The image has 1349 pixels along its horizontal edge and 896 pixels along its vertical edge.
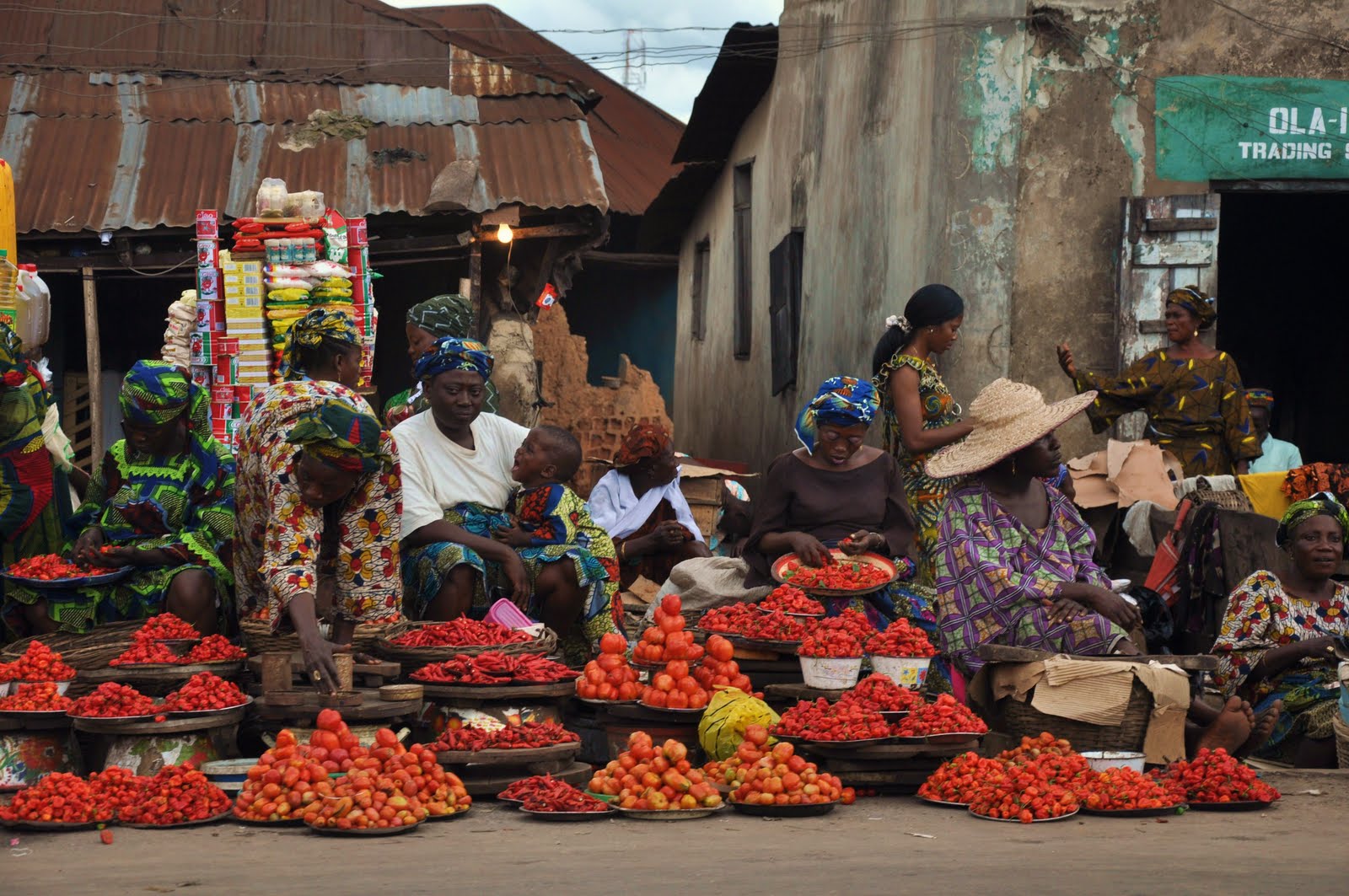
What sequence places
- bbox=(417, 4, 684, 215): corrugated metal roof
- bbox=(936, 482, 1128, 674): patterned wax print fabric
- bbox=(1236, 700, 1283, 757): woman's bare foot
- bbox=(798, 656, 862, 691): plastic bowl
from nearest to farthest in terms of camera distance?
bbox=(798, 656, 862, 691): plastic bowl, bbox=(936, 482, 1128, 674): patterned wax print fabric, bbox=(1236, 700, 1283, 757): woman's bare foot, bbox=(417, 4, 684, 215): corrugated metal roof

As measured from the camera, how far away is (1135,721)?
18.2ft

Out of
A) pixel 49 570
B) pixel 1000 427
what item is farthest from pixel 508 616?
pixel 1000 427

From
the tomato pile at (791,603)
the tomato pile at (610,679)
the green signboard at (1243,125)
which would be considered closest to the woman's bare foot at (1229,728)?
the tomato pile at (791,603)

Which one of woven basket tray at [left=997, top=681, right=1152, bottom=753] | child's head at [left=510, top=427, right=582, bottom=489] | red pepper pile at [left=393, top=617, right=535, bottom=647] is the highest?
child's head at [left=510, top=427, right=582, bottom=489]

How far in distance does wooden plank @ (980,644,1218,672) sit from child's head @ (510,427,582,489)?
1910 mm

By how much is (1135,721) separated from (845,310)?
18.6 ft

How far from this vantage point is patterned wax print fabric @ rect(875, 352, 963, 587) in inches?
282

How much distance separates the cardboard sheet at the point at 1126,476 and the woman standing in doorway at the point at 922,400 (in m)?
1.01

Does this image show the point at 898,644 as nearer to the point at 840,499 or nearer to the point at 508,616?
the point at 840,499

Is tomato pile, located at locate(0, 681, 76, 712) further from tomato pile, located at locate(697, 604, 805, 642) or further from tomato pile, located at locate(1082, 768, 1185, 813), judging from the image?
tomato pile, located at locate(1082, 768, 1185, 813)

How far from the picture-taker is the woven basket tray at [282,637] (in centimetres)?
544

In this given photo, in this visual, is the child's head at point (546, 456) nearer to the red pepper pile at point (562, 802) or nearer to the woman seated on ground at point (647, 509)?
the woman seated on ground at point (647, 509)

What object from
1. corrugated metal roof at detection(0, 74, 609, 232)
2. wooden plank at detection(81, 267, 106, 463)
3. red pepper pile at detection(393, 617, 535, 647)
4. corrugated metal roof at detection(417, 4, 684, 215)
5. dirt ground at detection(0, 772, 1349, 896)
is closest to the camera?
dirt ground at detection(0, 772, 1349, 896)

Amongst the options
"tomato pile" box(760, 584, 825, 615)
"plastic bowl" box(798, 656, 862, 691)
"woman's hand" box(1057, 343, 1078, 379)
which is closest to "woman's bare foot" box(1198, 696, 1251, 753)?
"plastic bowl" box(798, 656, 862, 691)
